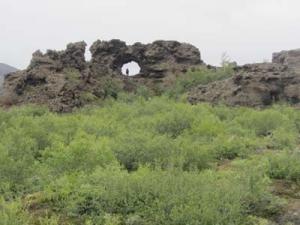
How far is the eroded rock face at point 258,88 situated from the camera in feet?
112

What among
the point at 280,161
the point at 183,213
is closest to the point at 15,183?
the point at 183,213

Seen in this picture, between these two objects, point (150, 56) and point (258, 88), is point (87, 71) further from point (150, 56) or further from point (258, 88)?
point (258, 88)

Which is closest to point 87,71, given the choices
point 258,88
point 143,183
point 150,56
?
point 150,56

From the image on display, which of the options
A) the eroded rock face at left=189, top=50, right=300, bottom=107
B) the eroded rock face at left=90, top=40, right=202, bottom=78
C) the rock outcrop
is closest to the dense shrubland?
the eroded rock face at left=189, top=50, right=300, bottom=107

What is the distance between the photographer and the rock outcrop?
37.0 meters

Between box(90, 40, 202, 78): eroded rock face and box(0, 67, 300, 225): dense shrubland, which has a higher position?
box(90, 40, 202, 78): eroded rock face

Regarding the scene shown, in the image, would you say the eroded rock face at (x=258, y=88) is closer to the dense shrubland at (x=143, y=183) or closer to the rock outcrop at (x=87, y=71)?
the rock outcrop at (x=87, y=71)

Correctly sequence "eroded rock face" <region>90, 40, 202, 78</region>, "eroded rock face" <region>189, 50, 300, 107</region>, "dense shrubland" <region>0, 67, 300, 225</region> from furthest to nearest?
"eroded rock face" <region>90, 40, 202, 78</region>
"eroded rock face" <region>189, 50, 300, 107</region>
"dense shrubland" <region>0, 67, 300, 225</region>

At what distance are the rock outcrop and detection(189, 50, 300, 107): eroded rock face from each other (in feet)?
26.3

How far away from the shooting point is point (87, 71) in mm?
40656

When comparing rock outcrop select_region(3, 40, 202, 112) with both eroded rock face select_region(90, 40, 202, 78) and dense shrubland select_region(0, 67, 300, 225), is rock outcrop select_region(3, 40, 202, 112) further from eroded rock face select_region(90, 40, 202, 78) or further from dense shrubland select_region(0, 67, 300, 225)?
dense shrubland select_region(0, 67, 300, 225)

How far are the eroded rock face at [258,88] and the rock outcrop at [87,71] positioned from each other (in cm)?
801

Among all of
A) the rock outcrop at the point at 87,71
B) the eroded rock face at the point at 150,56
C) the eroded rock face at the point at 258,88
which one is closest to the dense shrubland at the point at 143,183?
the eroded rock face at the point at 258,88

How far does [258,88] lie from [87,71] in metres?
13.0
